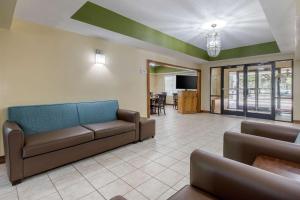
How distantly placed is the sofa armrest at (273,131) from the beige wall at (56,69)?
296cm

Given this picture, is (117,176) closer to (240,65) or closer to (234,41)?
(234,41)

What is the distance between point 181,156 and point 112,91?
2274 millimetres

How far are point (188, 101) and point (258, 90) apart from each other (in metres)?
2.73

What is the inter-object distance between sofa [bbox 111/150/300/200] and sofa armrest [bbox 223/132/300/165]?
75 cm

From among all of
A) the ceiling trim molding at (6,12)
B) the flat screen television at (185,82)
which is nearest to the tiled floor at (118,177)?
the ceiling trim molding at (6,12)

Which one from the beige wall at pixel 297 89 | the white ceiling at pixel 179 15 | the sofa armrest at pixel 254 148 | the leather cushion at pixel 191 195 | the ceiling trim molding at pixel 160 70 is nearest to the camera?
the leather cushion at pixel 191 195

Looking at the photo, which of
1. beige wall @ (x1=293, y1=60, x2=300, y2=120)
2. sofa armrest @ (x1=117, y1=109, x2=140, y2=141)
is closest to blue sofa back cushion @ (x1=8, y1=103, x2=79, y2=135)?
sofa armrest @ (x1=117, y1=109, x2=140, y2=141)

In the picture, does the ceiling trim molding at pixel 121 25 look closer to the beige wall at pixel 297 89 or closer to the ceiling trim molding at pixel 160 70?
the beige wall at pixel 297 89

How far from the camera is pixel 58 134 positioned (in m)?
2.48

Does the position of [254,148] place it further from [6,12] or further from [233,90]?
[233,90]

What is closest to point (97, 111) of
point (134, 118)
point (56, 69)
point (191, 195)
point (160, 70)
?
point (134, 118)

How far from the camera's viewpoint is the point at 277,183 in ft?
2.83

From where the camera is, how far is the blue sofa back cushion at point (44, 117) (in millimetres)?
2543

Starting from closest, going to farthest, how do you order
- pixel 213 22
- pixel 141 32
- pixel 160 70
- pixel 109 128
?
1. pixel 109 128
2. pixel 213 22
3. pixel 141 32
4. pixel 160 70
